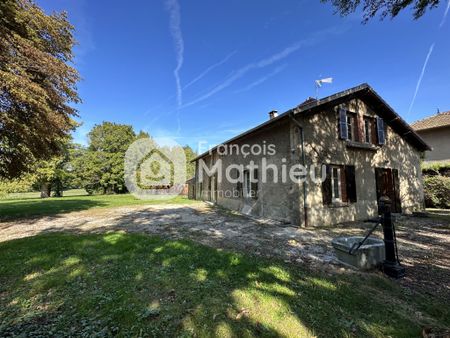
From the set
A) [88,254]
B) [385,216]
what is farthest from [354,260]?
[88,254]

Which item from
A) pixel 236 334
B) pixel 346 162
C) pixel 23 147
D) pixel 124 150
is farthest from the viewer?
pixel 124 150

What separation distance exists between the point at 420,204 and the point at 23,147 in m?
20.3

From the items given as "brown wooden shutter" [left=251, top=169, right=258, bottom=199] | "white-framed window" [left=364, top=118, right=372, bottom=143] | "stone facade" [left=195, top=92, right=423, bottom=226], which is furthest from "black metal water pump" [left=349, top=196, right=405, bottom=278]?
"white-framed window" [left=364, top=118, right=372, bottom=143]

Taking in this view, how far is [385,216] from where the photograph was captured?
3998 mm

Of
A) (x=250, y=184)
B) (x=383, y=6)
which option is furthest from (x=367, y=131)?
(x=383, y=6)

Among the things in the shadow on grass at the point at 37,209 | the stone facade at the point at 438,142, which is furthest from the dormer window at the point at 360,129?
the shadow on grass at the point at 37,209

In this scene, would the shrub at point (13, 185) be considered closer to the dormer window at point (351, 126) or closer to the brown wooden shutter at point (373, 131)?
the dormer window at point (351, 126)

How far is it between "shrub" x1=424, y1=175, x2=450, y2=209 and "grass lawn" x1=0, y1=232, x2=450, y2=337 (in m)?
13.8

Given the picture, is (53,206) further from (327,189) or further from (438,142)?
(438,142)

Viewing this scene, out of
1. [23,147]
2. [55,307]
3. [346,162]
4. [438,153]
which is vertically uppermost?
[438,153]

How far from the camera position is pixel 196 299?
3.09 m

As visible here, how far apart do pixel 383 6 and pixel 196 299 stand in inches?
299

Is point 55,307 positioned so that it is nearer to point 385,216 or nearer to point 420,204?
point 385,216

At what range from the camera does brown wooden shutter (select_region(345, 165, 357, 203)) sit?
9344 millimetres
